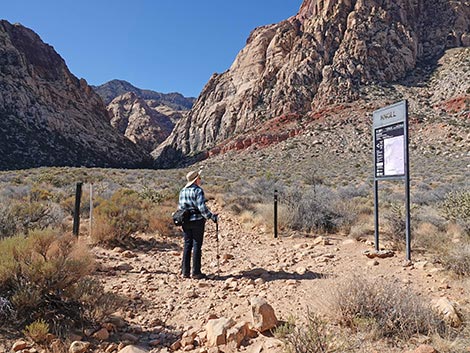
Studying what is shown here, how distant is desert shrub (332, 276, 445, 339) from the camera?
3.05 meters

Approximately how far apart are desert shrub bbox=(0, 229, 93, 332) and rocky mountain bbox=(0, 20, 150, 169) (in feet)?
152

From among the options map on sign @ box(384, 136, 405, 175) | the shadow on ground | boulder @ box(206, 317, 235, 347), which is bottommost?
boulder @ box(206, 317, 235, 347)

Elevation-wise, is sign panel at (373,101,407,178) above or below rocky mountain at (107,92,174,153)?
below

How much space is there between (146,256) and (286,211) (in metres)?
4.32

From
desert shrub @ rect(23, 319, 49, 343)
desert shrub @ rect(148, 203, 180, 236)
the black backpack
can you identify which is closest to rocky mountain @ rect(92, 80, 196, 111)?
desert shrub @ rect(148, 203, 180, 236)

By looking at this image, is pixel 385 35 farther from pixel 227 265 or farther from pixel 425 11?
pixel 227 265

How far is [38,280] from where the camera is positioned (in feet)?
11.8

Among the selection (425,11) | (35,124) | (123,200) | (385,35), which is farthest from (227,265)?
(425,11)

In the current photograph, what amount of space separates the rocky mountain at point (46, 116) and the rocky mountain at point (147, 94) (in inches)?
3273

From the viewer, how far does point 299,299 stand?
418 cm

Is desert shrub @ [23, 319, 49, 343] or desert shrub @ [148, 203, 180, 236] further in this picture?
desert shrub @ [148, 203, 180, 236]

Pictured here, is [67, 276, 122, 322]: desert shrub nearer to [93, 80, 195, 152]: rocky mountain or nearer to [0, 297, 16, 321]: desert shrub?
[0, 297, 16, 321]: desert shrub

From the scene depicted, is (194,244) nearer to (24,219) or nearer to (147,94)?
(24,219)

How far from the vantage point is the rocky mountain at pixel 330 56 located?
5412 cm
